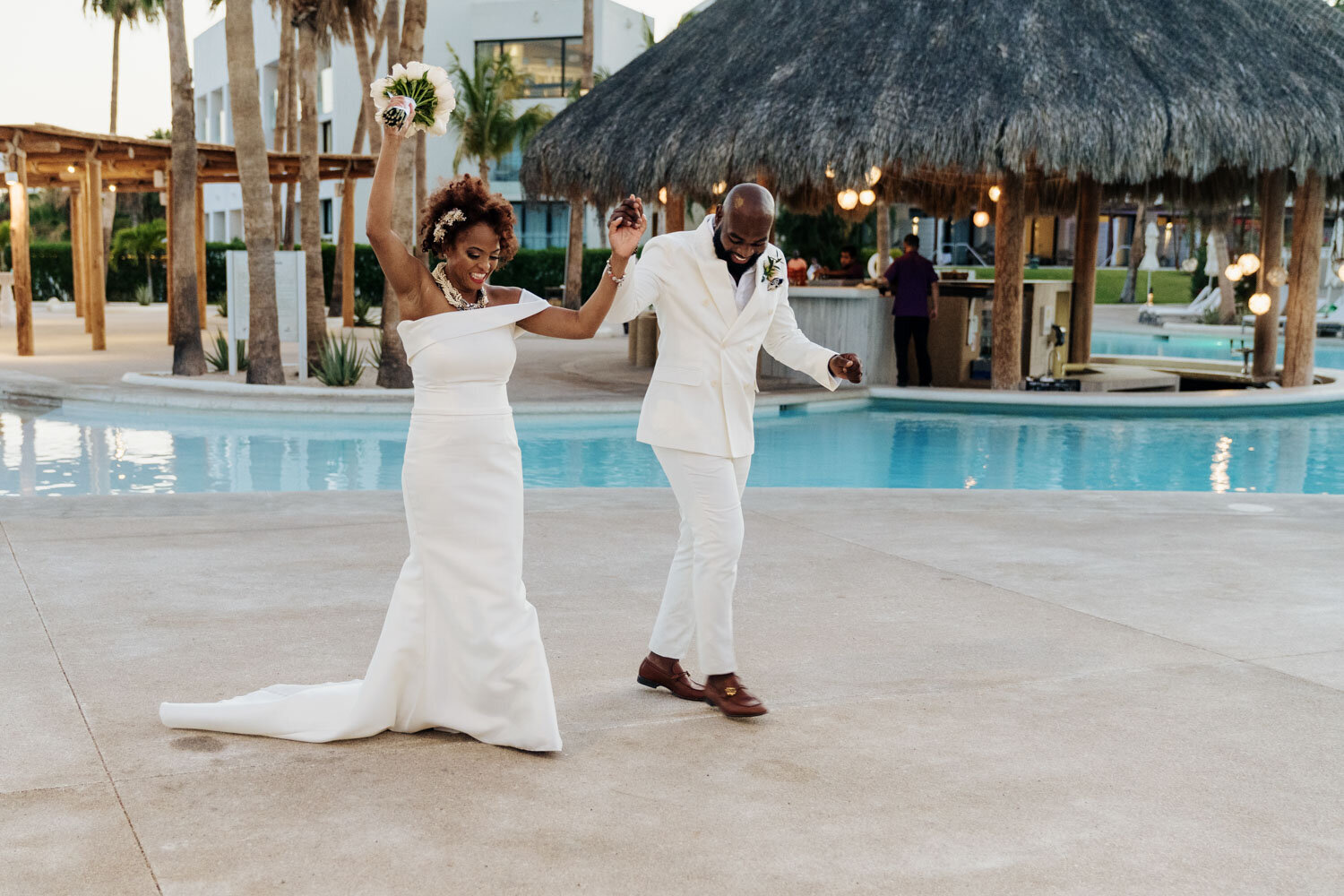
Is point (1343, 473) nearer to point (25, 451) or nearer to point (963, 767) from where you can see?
point (963, 767)

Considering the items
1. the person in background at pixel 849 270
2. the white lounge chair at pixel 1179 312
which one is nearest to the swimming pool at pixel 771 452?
the person in background at pixel 849 270

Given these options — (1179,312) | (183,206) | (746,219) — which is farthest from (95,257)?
(1179,312)

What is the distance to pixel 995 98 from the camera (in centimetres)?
1376

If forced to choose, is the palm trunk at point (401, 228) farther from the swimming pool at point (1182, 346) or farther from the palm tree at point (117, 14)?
the palm tree at point (117, 14)

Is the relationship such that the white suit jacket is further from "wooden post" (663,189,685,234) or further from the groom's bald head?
"wooden post" (663,189,685,234)

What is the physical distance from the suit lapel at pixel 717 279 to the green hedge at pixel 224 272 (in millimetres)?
25582

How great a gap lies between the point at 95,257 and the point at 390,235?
53.3 ft

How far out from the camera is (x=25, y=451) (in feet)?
35.8

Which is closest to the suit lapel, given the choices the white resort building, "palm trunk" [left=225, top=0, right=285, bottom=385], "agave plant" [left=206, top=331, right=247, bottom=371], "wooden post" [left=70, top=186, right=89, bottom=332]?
"palm trunk" [left=225, top=0, right=285, bottom=385]

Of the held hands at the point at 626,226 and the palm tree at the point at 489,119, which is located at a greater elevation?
the palm tree at the point at 489,119

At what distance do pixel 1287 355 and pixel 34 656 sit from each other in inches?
586

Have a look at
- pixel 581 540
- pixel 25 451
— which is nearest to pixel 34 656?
pixel 581 540

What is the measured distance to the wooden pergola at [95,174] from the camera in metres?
17.7

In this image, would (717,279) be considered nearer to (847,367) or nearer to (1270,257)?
(847,367)
